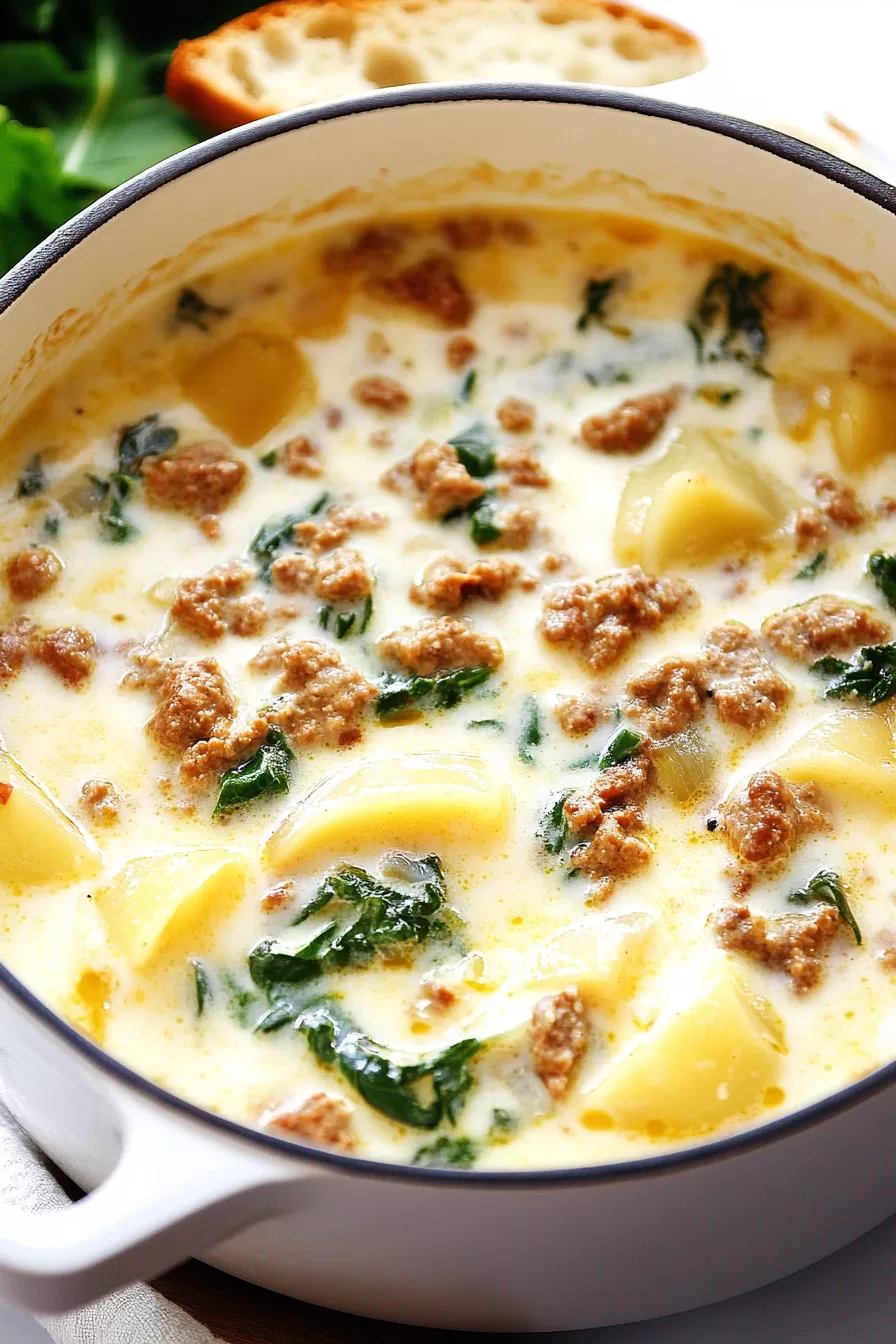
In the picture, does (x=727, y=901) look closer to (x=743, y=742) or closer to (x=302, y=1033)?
(x=743, y=742)

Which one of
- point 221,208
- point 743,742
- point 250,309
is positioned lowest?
point 743,742

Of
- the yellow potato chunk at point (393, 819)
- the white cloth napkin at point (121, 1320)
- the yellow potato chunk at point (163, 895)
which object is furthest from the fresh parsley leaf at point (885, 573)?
the white cloth napkin at point (121, 1320)

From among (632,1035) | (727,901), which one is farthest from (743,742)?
(632,1035)

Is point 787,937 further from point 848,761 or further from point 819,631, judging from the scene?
point 819,631

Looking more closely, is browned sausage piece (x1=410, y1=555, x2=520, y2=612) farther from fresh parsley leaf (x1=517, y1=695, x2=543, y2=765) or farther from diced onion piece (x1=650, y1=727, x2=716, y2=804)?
diced onion piece (x1=650, y1=727, x2=716, y2=804)

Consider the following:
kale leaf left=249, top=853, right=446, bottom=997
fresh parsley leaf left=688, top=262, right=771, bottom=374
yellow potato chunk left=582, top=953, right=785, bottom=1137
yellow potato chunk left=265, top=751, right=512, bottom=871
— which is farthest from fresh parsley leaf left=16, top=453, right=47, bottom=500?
yellow potato chunk left=582, top=953, right=785, bottom=1137

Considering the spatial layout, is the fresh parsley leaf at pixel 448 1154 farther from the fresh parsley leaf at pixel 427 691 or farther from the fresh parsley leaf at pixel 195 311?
the fresh parsley leaf at pixel 195 311

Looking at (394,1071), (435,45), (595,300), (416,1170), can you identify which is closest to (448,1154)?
(394,1071)
